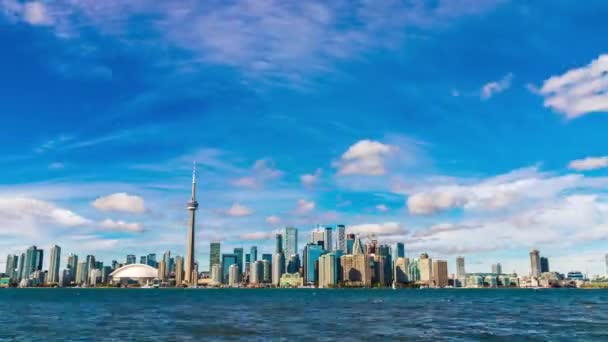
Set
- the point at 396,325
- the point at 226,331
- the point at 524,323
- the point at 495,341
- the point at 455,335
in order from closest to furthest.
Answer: the point at 495,341 < the point at 455,335 < the point at 226,331 < the point at 396,325 < the point at 524,323

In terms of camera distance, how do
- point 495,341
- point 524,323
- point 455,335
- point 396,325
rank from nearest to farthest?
point 495,341 → point 455,335 → point 396,325 → point 524,323

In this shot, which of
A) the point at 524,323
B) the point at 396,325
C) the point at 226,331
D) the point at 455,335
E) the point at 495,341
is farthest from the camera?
the point at 524,323

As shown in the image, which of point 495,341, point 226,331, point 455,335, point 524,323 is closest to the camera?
point 495,341

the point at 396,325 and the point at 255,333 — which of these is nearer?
the point at 255,333

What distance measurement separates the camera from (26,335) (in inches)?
2709

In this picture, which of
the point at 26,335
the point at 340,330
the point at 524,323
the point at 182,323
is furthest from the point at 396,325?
the point at 26,335

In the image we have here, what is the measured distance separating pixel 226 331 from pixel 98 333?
17.6 m

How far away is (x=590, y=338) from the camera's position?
6375cm

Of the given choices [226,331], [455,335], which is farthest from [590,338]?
[226,331]

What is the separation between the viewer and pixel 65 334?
7056 cm

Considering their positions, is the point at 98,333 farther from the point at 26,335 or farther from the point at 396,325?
the point at 396,325

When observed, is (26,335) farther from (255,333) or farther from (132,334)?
(255,333)

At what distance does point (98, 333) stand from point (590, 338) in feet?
212

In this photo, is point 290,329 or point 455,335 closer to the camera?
point 455,335
